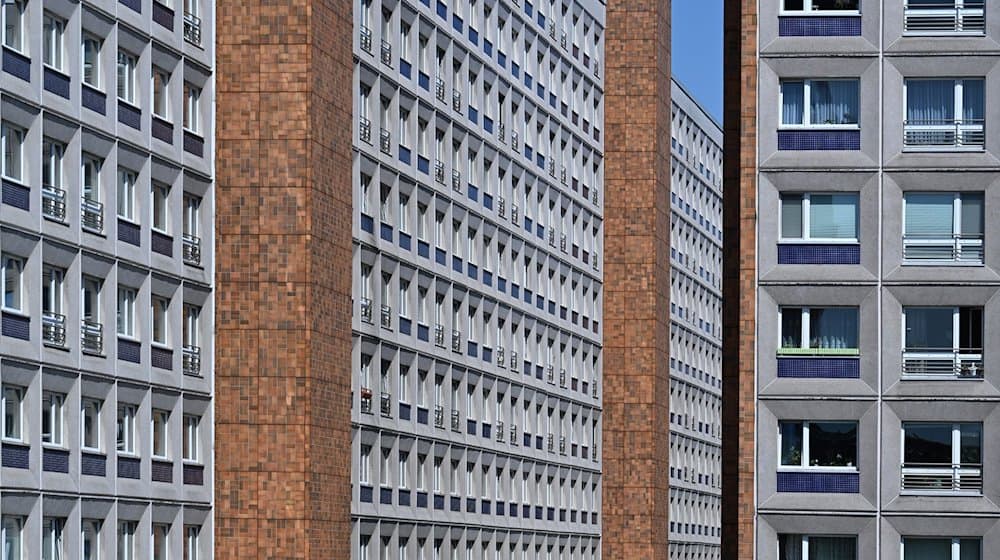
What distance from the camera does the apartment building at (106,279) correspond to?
50469 millimetres

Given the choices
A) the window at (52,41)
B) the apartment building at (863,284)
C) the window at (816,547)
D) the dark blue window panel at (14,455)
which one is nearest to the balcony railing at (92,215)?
the window at (52,41)

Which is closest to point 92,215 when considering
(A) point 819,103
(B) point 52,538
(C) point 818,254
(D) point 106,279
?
(D) point 106,279

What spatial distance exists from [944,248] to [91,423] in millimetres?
22039

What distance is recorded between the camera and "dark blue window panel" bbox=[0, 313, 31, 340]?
49719mm

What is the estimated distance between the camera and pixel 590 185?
108 meters

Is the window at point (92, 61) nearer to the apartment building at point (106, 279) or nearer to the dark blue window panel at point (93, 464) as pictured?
the apartment building at point (106, 279)

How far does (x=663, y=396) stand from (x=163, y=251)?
55.3 meters

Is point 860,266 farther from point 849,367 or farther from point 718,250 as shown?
point 718,250

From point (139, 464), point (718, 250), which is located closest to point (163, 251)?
point (139, 464)

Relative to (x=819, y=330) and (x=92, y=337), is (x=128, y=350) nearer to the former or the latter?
(x=92, y=337)

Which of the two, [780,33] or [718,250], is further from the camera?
[718,250]

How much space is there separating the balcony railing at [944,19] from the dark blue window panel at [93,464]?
75.8ft

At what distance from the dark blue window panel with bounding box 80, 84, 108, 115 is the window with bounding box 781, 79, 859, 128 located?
57.8ft

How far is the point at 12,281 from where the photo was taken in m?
50.5
